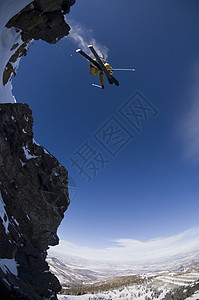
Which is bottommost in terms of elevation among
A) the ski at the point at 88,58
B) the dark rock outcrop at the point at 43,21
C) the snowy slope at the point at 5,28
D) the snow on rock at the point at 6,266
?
the snow on rock at the point at 6,266

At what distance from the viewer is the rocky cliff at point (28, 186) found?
1094cm

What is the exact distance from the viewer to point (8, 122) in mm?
17531

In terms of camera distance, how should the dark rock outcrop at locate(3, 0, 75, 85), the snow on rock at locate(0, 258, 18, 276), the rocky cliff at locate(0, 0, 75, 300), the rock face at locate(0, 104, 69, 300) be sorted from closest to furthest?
the snow on rock at locate(0, 258, 18, 276), the dark rock outcrop at locate(3, 0, 75, 85), the rocky cliff at locate(0, 0, 75, 300), the rock face at locate(0, 104, 69, 300)

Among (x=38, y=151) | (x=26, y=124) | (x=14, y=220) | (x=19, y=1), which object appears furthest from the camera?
(x=38, y=151)

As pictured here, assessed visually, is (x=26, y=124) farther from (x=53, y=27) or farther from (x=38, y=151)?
(x=53, y=27)

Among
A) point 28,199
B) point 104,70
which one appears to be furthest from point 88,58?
point 28,199

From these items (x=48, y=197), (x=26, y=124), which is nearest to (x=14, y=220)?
(x=48, y=197)

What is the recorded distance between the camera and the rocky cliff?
431 inches

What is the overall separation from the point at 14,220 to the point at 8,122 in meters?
11.6

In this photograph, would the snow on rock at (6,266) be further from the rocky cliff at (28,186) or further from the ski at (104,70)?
the ski at (104,70)

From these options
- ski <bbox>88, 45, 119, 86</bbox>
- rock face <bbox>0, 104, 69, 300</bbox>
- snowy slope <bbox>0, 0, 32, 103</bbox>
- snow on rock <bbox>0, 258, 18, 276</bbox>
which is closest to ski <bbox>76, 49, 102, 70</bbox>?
ski <bbox>88, 45, 119, 86</bbox>

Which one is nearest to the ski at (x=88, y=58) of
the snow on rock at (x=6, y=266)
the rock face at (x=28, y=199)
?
the rock face at (x=28, y=199)

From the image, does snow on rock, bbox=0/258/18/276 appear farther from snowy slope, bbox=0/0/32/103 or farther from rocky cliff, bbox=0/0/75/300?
snowy slope, bbox=0/0/32/103

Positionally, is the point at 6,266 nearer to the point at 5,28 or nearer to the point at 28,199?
the point at 28,199
